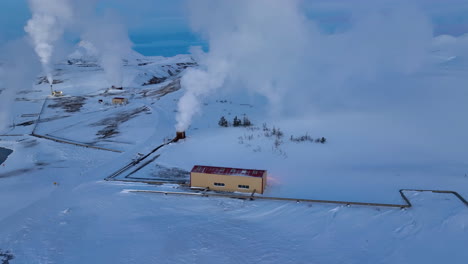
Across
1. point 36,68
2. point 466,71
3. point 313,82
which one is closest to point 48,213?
point 313,82

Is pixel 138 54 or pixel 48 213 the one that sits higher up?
pixel 138 54

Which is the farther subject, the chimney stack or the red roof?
the chimney stack

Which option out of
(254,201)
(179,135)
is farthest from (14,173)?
(254,201)

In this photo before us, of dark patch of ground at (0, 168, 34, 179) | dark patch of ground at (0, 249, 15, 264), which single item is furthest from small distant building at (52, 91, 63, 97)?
dark patch of ground at (0, 249, 15, 264)

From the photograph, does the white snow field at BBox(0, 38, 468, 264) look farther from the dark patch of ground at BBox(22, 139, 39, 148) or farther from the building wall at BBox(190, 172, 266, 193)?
the building wall at BBox(190, 172, 266, 193)

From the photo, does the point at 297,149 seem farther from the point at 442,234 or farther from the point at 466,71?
the point at 466,71
